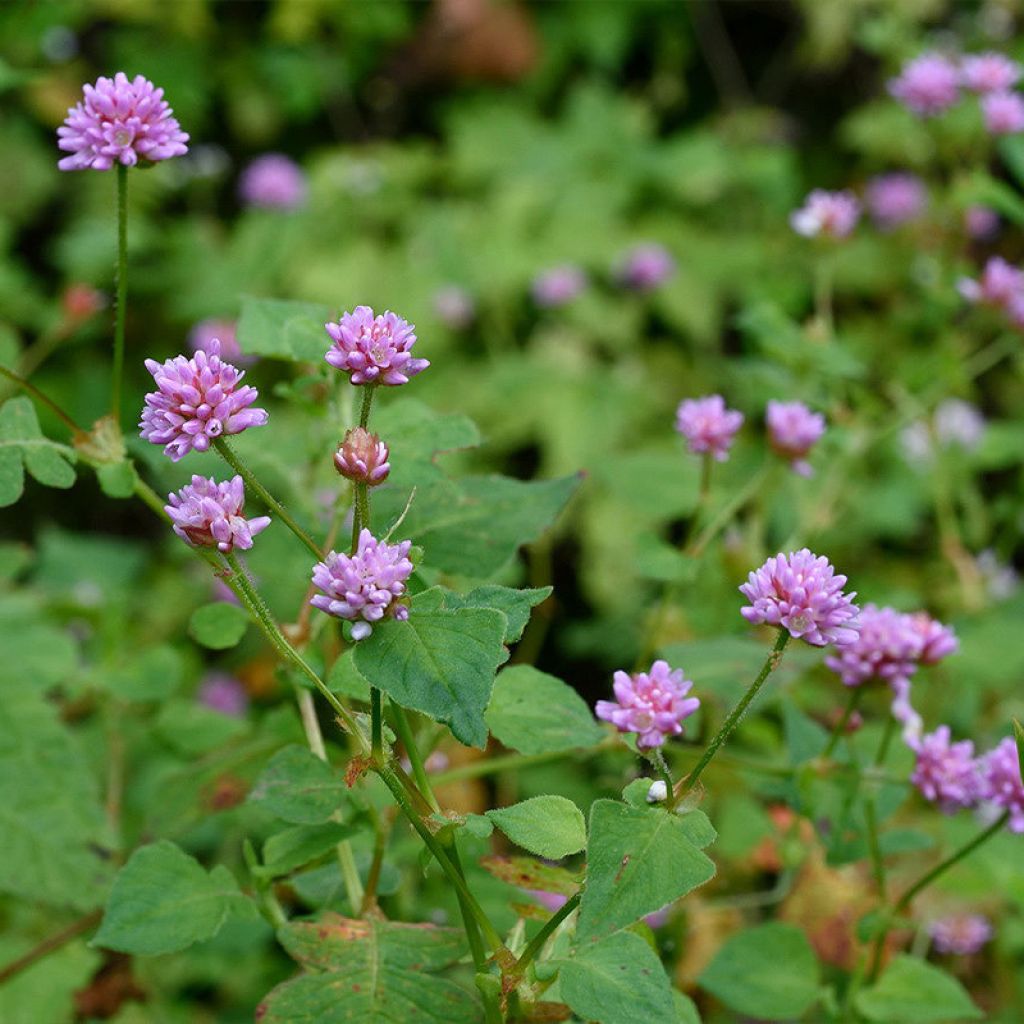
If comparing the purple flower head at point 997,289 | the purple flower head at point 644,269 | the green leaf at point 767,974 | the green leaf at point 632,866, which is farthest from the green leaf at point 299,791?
the purple flower head at point 644,269

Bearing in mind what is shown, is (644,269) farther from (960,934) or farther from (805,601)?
(805,601)

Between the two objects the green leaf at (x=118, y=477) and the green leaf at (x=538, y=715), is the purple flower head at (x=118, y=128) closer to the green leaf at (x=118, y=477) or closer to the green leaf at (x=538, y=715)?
the green leaf at (x=118, y=477)

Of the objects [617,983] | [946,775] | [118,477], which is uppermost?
[118,477]

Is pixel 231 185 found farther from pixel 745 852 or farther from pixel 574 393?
pixel 745 852

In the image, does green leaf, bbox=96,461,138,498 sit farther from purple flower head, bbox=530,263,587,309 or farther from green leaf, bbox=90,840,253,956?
purple flower head, bbox=530,263,587,309

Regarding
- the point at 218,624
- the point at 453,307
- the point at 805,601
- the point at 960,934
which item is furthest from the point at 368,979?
the point at 453,307
